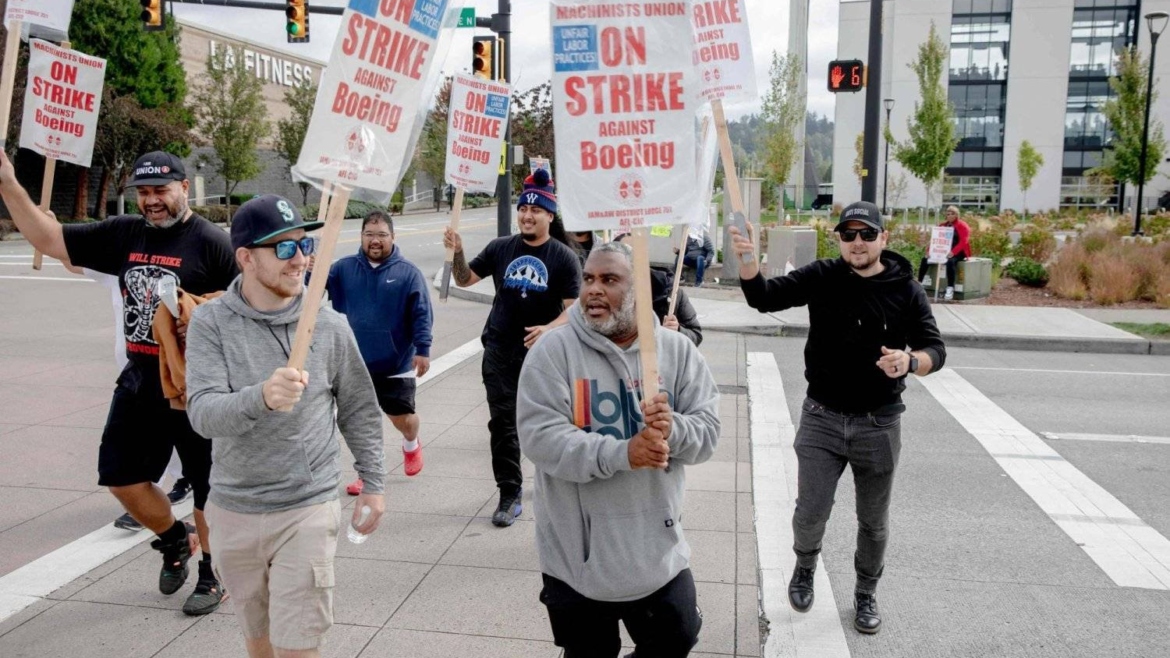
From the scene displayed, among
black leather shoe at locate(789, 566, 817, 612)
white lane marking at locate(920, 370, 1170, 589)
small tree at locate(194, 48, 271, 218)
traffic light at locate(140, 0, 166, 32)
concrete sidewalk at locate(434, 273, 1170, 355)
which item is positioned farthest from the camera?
small tree at locate(194, 48, 271, 218)

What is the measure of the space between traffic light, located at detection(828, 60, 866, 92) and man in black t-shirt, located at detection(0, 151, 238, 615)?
454 inches

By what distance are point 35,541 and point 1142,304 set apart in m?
17.1

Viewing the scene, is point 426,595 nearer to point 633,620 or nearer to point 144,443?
point 144,443

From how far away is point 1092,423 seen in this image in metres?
8.93

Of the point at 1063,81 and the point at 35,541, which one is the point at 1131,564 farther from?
the point at 1063,81

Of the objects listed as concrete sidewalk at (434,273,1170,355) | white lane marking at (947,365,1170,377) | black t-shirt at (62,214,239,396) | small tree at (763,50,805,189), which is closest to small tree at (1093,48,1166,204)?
small tree at (763,50,805,189)

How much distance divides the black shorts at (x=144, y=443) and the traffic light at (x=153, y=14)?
1524 cm

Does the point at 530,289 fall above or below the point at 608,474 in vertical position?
above

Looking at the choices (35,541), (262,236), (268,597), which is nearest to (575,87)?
(262,236)

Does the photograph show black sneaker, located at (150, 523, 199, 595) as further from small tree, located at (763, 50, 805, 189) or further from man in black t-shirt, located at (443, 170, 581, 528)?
small tree, located at (763, 50, 805, 189)

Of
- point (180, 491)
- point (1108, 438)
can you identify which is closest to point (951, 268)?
point (1108, 438)

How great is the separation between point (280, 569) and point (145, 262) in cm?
189

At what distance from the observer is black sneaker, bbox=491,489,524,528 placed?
18.8 ft

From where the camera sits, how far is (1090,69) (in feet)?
194
